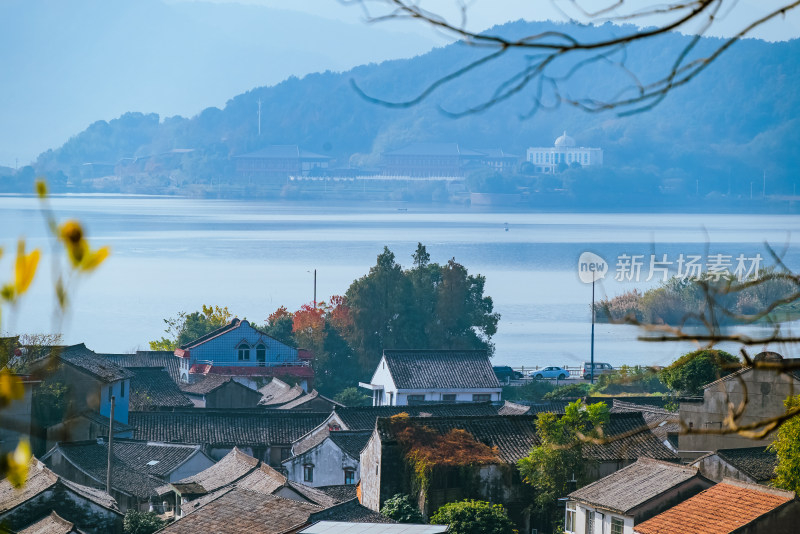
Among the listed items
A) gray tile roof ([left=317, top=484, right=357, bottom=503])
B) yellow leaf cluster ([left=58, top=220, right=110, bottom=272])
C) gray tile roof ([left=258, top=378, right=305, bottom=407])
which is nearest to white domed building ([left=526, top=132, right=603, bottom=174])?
gray tile roof ([left=258, top=378, right=305, bottom=407])

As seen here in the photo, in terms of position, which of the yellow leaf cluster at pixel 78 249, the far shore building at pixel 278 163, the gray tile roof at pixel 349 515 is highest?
the far shore building at pixel 278 163

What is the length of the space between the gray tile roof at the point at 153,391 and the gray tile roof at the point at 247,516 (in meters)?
11.5

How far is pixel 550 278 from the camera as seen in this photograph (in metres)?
66.4

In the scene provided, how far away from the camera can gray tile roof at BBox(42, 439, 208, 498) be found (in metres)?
14.9

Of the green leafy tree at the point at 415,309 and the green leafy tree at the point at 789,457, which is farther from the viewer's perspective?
the green leafy tree at the point at 415,309

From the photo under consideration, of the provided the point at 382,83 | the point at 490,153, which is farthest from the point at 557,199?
the point at 382,83

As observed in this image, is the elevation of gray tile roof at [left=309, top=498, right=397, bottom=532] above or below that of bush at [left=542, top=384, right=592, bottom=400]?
above

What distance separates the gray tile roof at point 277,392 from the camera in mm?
23444

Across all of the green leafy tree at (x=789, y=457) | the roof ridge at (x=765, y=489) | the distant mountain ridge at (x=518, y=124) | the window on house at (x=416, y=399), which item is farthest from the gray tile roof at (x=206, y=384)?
the distant mountain ridge at (x=518, y=124)

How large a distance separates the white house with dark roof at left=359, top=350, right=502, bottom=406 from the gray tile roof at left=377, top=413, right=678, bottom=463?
8205 millimetres

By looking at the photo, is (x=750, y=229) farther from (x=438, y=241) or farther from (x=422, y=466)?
(x=422, y=466)

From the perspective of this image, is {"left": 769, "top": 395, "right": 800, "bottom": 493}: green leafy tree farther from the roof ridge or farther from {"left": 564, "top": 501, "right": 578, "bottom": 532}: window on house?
{"left": 564, "top": 501, "right": 578, "bottom": 532}: window on house

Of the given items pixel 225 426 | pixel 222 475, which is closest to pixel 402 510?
pixel 222 475

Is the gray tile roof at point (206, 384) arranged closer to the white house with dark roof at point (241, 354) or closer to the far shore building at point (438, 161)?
the white house with dark roof at point (241, 354)
